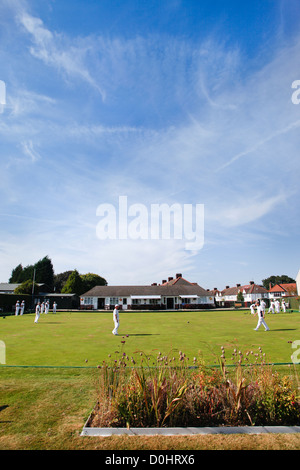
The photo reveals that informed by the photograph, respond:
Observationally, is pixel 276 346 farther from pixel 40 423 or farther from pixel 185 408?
pixel 40 423

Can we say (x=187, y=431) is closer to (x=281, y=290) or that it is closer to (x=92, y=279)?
(x=92, y=279)

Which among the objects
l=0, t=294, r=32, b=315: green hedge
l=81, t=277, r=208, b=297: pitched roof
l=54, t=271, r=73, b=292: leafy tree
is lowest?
l=0, t=294, r=32, b=315: green hedge

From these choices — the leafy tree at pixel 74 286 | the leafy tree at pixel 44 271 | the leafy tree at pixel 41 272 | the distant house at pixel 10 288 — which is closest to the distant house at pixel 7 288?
the distant house at pixel 10 288

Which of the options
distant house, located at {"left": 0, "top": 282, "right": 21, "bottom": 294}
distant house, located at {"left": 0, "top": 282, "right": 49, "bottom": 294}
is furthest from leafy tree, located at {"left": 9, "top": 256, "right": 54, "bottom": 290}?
distant house, located at {"left": 0, "top": 282, "right": 21, "bottom": 294}

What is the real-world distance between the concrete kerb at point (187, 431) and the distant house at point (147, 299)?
4970 cm

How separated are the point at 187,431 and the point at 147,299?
5076 centimetres

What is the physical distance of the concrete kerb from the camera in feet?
14.2

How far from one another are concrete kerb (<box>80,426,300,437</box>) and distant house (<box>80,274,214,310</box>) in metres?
49.7

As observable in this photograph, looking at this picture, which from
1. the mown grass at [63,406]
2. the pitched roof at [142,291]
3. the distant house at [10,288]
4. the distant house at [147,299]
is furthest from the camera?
the distant house at [10,288]

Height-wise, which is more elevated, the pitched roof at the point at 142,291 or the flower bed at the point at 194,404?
the pitched roof at the point at 142,291

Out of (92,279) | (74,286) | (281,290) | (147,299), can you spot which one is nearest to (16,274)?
(92,279)

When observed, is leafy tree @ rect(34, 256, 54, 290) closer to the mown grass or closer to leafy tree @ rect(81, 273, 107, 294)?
leafy tree @ rect(81, 273, 107, 294)

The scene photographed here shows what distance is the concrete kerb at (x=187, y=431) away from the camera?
14.2 feet

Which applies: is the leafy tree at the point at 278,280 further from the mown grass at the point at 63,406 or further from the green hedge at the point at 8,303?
the mown grass at the point at 63,406
